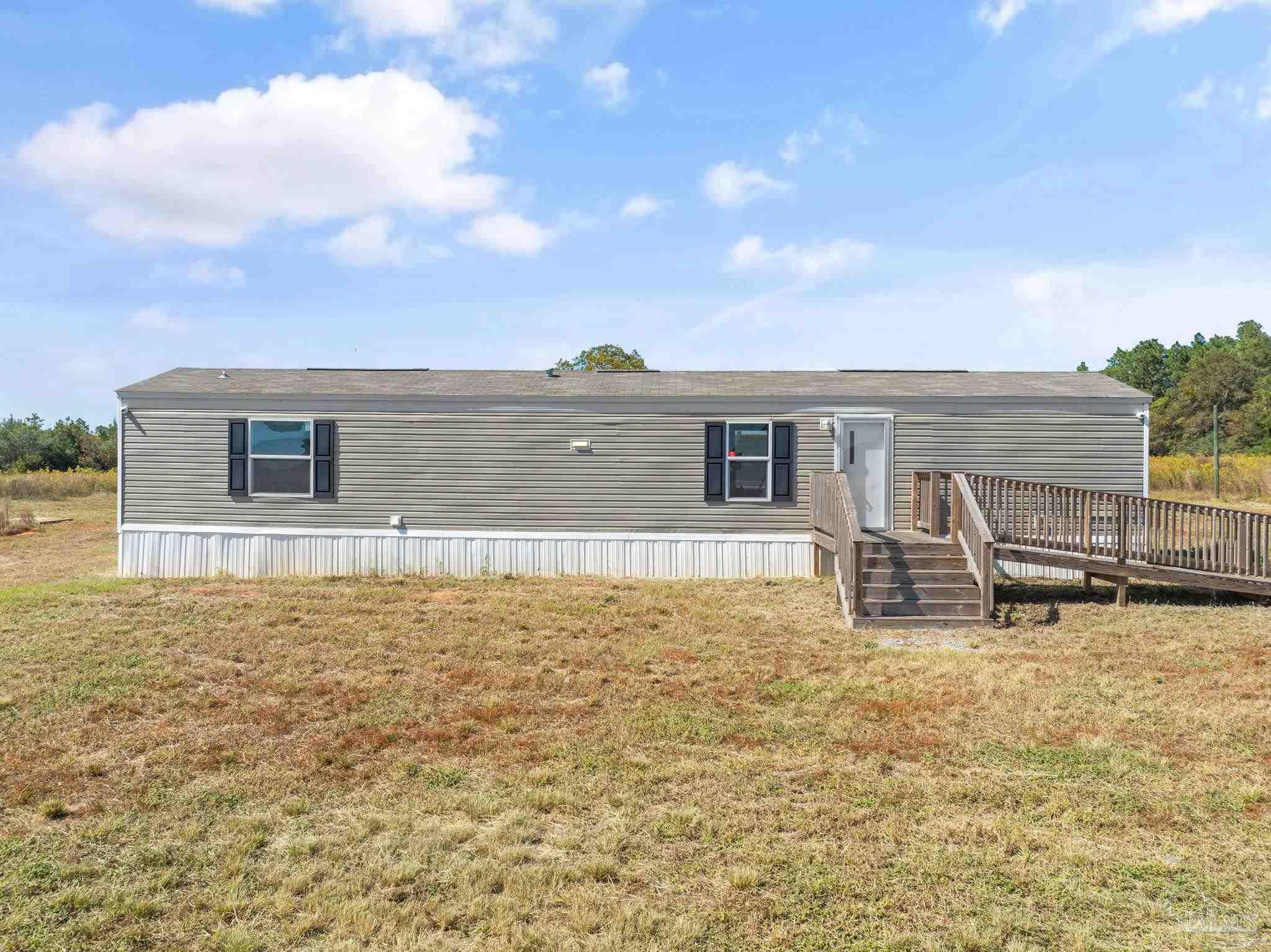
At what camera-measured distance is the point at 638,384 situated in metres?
14.4

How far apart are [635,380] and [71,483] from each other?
2861cm

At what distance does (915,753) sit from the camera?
18.0 feet

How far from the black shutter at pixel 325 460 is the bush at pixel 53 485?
24.6 m

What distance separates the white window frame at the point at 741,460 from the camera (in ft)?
43.4

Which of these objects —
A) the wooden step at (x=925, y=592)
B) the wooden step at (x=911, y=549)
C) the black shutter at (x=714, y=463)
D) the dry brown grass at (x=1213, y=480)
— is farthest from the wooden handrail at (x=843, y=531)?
the dry brown grass at (x=1213, y=480)

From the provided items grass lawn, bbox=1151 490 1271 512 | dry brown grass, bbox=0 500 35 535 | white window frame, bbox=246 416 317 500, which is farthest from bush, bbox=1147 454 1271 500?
dry brown grass, bbox=0 500 35 535

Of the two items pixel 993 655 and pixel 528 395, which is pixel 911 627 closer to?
pixel 993 655

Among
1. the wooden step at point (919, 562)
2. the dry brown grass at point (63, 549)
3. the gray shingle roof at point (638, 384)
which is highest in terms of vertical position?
the gray shingle roof at point (638, 384)

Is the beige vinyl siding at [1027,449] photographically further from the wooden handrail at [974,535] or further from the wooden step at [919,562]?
the wooden step at [919,562]

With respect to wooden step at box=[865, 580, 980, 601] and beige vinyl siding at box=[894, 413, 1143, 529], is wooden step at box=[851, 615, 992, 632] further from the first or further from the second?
beige vinyl siding at box=[894, 413, 1143, 529]

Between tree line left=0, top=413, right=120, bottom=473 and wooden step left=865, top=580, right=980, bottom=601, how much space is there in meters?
43.2

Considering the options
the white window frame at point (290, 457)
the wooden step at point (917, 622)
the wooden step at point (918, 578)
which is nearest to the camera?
the wooden step at point (917, 622)

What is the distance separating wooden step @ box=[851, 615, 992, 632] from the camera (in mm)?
9484

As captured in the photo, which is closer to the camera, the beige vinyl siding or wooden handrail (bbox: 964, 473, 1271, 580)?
wooden handrail (bbox: 964, 473, 1271, 580)
